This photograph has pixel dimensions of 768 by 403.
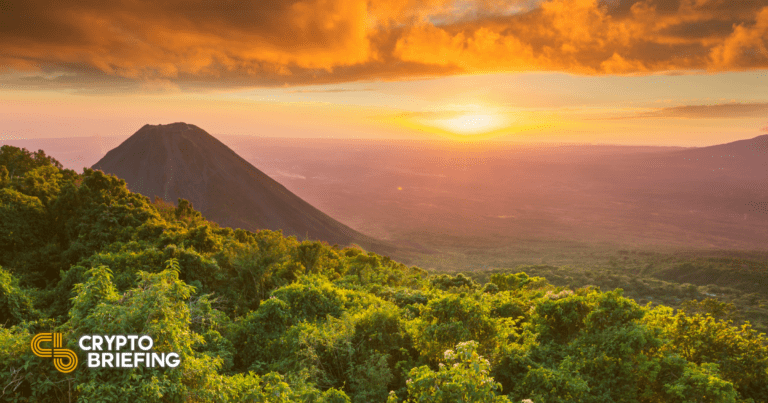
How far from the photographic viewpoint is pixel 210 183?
128 meters

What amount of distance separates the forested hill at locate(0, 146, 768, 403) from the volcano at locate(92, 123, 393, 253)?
86.5 metres

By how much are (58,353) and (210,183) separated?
130390 millimetres

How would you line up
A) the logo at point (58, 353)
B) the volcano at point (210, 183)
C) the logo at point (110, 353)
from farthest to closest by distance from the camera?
1. the volcano at point (210, 183)
2. the logo at point (58, 353)
3. the logo at point (110, 353)

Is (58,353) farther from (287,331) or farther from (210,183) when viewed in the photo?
(210,183)

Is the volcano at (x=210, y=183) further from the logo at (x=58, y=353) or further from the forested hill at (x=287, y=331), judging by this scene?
the logo at (x=58, y=353)

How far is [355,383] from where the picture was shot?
15.4m

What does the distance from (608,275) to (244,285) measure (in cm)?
8061

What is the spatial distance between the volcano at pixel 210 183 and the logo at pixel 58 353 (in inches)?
4153

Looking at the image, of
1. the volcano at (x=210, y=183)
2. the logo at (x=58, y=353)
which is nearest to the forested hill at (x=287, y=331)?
the logo at (x=58, y=353)

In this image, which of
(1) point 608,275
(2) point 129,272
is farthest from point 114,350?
(1) point 608,275

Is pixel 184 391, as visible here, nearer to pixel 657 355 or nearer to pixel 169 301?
pixel 169 301

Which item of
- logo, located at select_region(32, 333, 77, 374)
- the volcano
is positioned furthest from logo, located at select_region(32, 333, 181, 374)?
the volcano

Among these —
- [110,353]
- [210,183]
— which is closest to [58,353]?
[110,353]

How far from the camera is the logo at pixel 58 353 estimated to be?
29.0ft
